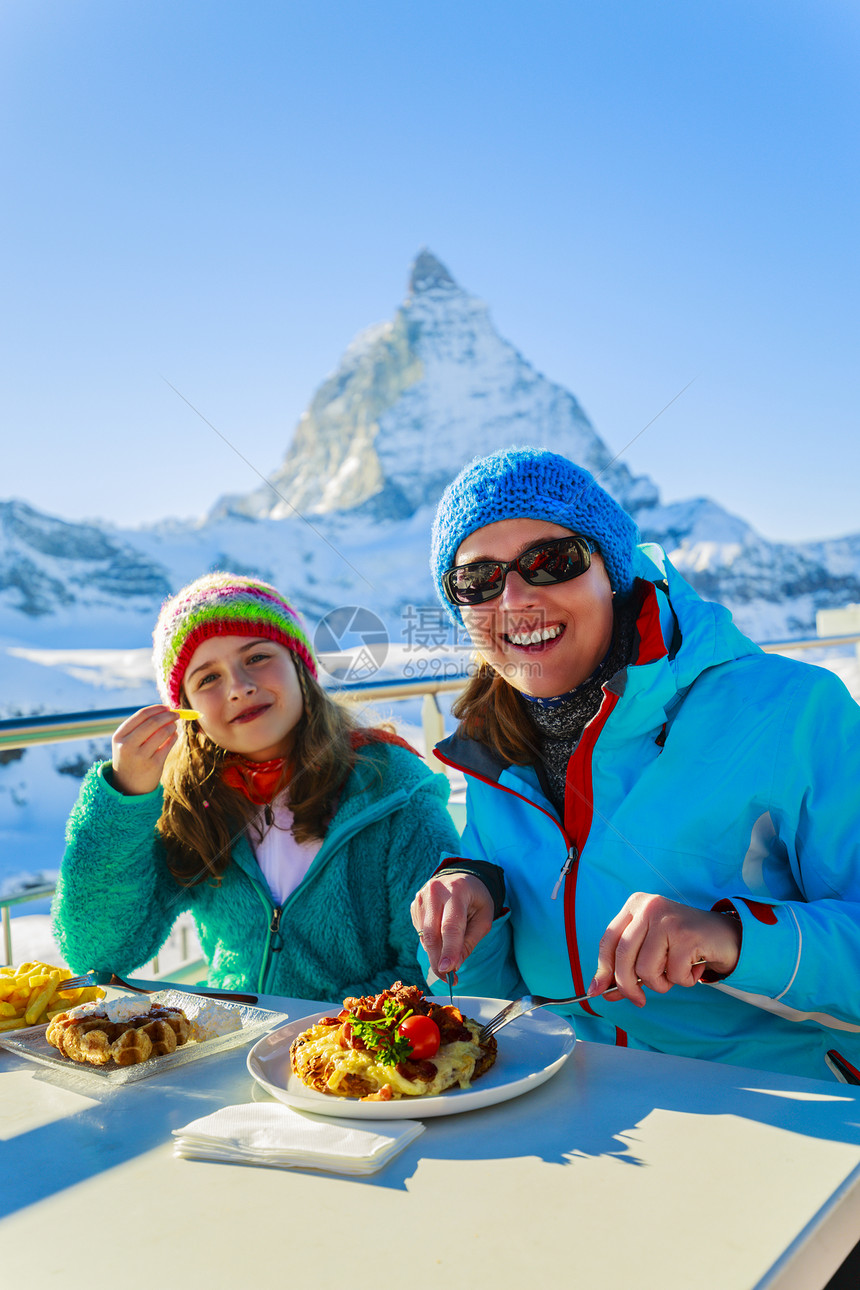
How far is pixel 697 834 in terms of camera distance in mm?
1000

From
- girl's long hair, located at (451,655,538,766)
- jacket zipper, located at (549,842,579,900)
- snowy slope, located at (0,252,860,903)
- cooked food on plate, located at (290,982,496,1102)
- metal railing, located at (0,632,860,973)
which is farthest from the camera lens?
snowy slope, located at (0,252,860,903)

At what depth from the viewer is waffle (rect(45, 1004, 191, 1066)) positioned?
0.82 metres

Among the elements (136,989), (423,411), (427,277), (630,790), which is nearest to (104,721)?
(136,989)

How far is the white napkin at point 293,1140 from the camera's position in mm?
601

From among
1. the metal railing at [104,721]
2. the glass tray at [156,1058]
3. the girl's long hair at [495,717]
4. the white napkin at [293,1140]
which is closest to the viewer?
the white napkin at [293,1140]

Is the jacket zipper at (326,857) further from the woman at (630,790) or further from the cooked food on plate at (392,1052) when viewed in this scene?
the cooked food on plate at (392,1052)

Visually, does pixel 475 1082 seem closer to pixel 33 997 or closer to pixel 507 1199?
pixel 507 1199

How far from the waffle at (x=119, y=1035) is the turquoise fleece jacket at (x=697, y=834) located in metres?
0.39

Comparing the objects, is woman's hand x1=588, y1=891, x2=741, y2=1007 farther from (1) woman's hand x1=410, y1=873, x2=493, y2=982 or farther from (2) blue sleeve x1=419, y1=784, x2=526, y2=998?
(2) blue sleeve x1=419, y1=784, x2=526, y2=998

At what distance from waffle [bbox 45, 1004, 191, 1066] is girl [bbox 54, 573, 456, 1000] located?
1.53ft

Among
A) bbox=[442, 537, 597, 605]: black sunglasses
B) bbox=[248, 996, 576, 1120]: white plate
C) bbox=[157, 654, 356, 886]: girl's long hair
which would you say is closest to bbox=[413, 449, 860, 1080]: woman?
bbox=[442, 537, 597, 605]: black sunglasses

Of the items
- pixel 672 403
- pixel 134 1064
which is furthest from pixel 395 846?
pixel 672 403

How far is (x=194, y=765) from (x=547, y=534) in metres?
0.78

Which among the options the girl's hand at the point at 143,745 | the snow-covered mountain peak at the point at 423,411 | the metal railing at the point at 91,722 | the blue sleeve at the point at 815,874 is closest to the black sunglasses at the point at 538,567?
the blue sleeve at the point at 815,874
